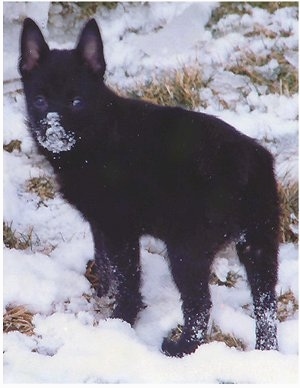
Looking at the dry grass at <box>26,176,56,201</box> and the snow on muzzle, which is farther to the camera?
the dry grass at <box>26,176,56,201</box>

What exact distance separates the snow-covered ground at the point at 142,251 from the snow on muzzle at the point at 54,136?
769 millimetres

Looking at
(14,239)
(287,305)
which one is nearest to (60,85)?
(14,239)

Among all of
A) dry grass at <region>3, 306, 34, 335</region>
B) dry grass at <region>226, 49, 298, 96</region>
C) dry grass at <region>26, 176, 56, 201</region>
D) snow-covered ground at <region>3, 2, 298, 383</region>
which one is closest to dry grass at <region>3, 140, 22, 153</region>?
snow-covered ground at <region>3, 2, 298, 383</region>

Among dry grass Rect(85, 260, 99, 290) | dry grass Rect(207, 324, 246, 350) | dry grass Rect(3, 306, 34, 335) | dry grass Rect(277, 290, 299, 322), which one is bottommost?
dry grass Rect(277, 290, 299, 322)

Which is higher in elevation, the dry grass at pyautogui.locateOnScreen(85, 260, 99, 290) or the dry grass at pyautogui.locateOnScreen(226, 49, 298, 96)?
the dry grass at pyautogui.locateOnScreen(226, 49, 298, 96)

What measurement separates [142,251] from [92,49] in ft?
4.28

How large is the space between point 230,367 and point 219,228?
607mm

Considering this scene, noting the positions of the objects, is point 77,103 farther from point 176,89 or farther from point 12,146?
point 176,89

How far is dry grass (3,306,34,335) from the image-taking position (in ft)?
10.8

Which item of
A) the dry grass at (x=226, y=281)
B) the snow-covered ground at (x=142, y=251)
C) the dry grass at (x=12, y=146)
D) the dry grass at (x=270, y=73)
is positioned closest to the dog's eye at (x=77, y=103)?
the snow-covered ground at (x=142, y=251)

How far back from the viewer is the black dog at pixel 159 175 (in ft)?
10.1

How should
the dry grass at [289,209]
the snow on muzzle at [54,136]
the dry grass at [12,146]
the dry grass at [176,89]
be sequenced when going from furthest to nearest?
the dry grass at [176,89] < the dry grass at [12,146] < the dry grass at [289,209] < the snow on muzzle at [54,136]

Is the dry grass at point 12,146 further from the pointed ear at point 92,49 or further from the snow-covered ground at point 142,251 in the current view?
the pointed ear at point 92,49

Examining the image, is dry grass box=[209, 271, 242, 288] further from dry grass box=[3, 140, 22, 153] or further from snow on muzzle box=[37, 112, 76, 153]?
dry grass box=[3, 140, 22, 153]
